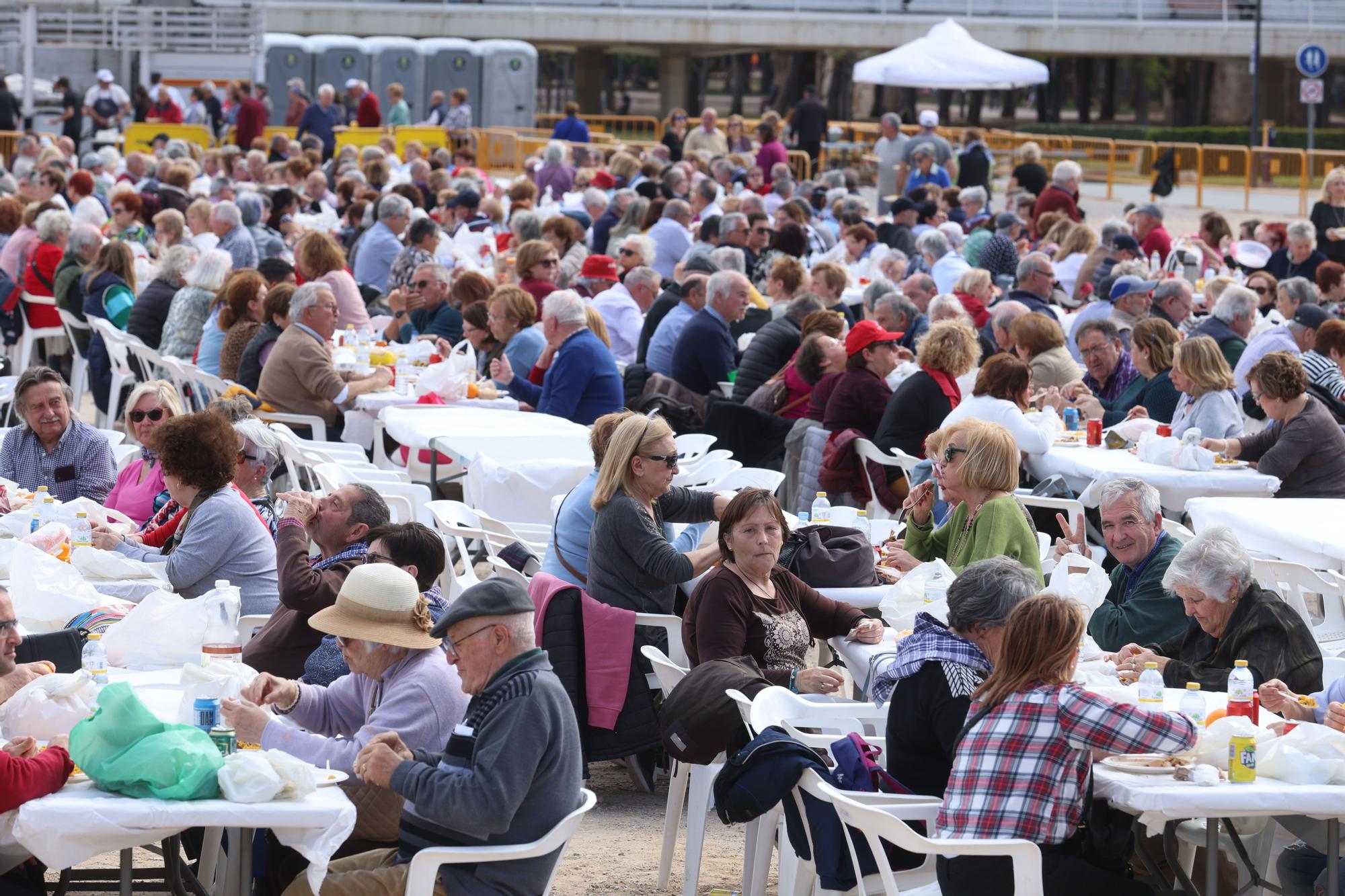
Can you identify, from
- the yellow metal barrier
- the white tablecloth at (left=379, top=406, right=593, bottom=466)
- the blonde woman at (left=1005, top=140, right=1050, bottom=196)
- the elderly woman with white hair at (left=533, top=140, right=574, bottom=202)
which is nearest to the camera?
the white tablecloth at (left=379, top=406, right=593, bottom=466)

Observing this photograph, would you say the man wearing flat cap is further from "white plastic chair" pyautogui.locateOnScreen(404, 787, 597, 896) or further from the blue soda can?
the blue soda can

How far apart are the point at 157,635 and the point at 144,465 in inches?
87.8

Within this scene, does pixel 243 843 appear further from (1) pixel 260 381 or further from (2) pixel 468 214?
(2) pixel 468 214

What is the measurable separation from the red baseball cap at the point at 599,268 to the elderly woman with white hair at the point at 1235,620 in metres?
7.61

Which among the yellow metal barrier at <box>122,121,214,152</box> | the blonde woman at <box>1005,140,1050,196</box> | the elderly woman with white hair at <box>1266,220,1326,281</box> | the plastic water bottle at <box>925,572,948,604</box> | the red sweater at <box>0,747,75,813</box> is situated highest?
the yellow metal barrier at <box>122,121,214,152</box>

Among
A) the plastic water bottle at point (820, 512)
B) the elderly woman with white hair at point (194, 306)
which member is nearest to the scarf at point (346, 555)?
the plastic water bottle at point (820, 512)

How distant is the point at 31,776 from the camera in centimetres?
390

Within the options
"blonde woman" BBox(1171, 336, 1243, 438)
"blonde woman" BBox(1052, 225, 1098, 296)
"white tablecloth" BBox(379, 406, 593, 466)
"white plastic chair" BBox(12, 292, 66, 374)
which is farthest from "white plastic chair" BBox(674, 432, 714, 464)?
"blonde woman" BBox(1052, 225, 1098, 296)

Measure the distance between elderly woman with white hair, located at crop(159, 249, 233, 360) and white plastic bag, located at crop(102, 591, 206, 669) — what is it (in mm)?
6064

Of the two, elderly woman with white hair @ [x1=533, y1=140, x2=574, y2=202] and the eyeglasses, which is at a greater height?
elderly woman with white hair @ [x1=533, y1=140, x2=574, y2=202]

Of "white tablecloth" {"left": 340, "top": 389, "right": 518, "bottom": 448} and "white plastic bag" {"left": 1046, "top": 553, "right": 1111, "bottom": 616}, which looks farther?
"white tablecloth" {"left": 340, "top": 389, "right": 518, "bottom": 448}

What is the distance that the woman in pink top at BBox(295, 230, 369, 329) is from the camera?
11.1 metres

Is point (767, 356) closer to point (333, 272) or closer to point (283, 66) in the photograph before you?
point (333, 272)

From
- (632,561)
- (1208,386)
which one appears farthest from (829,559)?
(1208,386)
